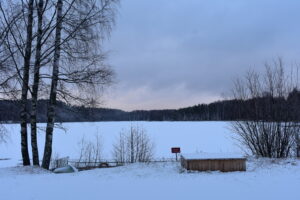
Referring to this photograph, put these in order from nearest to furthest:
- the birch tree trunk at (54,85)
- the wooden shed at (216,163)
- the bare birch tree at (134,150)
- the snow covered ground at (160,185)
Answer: the snow covered ground at (160,185) → the wooden shed at (216,163) → the birch tree trunk at (54,85) → the bare birch tree at (134,150)

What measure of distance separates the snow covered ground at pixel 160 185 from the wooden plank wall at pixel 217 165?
13.1 inches

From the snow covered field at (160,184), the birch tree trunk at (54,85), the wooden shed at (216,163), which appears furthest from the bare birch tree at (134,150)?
Answer: the wooden shed at (216,163)

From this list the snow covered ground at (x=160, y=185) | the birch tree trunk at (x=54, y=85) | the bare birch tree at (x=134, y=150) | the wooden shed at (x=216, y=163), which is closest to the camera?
the snow covered ground at (x=160, y=185)

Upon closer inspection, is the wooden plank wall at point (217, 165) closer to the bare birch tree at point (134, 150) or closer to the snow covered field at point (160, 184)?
the snow covered field at point (160, 184)

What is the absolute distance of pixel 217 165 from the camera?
8695mm

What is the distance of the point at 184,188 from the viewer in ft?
21.5

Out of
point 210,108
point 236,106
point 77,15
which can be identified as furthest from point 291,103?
point 210,108

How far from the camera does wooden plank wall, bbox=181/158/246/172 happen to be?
28.5 feet

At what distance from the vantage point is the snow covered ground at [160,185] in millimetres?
5980

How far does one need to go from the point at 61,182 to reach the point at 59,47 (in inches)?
228

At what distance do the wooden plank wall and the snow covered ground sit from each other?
333 millimetres

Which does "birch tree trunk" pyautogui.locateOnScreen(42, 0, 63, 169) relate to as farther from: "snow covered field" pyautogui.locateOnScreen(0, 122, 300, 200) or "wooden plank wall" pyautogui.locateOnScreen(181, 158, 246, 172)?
"wooden plank wall" pyautogui.locateOnScreen(181, 158, 246, 172)

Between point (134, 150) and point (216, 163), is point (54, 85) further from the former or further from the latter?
point (134, 150)

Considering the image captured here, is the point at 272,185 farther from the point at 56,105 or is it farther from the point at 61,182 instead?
the point at 56,105
